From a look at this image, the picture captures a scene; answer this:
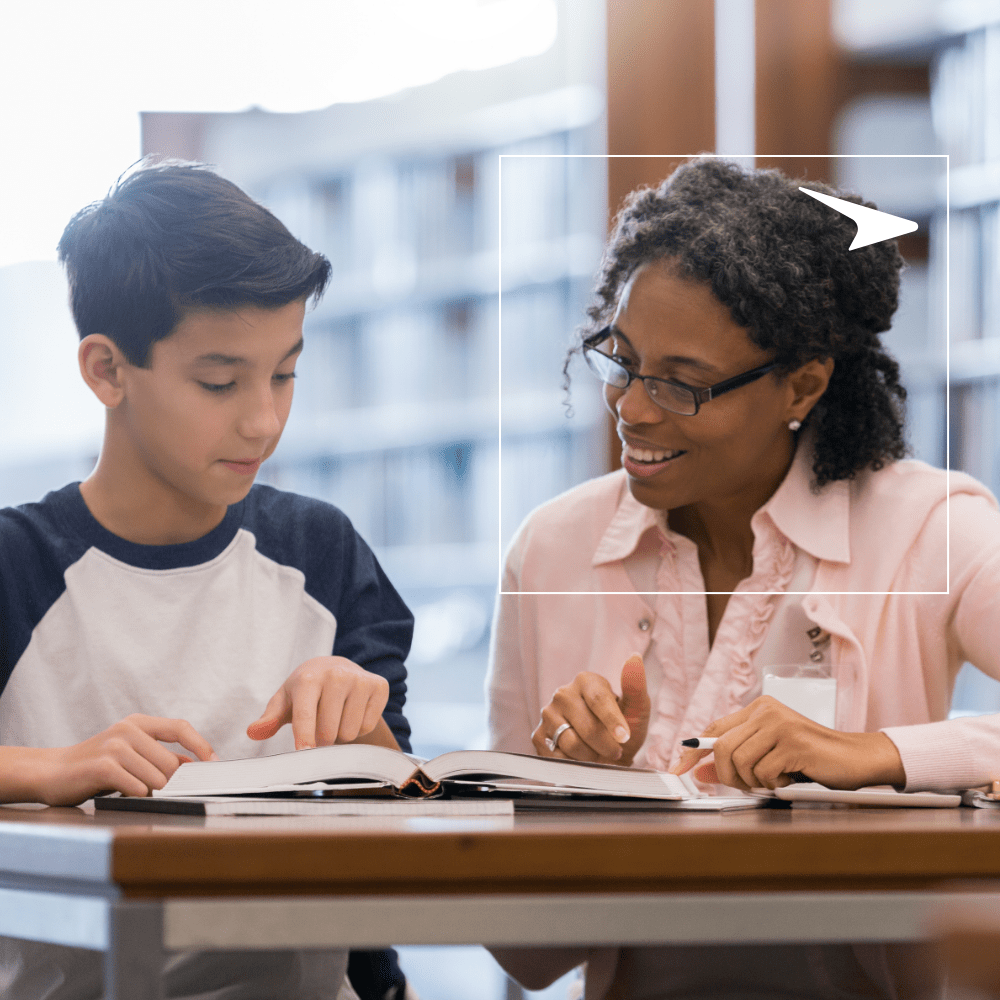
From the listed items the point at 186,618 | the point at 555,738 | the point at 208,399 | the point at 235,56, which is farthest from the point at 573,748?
the point at 235,56

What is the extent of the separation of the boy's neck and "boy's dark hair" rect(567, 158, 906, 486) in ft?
1.94

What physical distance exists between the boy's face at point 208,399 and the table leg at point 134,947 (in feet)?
2.99

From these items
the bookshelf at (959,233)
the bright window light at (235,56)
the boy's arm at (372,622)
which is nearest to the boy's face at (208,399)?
the boy's arm at (372,622)

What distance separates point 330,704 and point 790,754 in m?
0.47

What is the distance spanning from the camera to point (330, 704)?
117 cm

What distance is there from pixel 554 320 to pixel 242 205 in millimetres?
458

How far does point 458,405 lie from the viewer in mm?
1588

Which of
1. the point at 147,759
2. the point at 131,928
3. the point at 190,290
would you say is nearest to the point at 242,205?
the point at 190,290

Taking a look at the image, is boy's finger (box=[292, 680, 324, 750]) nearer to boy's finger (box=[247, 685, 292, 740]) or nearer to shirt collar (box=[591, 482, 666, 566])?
boy's finger (box=[247, 685, 292, 740])

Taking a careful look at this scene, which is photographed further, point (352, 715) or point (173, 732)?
point (352, 715)

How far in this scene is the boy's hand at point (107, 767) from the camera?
0.92m

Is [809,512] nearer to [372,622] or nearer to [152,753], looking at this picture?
[372,622]

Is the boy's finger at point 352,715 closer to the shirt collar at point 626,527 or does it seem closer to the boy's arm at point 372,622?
the boy's arm at point 372,622

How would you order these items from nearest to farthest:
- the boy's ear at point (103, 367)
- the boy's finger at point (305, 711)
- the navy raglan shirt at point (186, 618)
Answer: the boy's finger at point (305, 711)
the navy raglan shirt at point (186, 618)
the boy's ear at point (103, 367)
